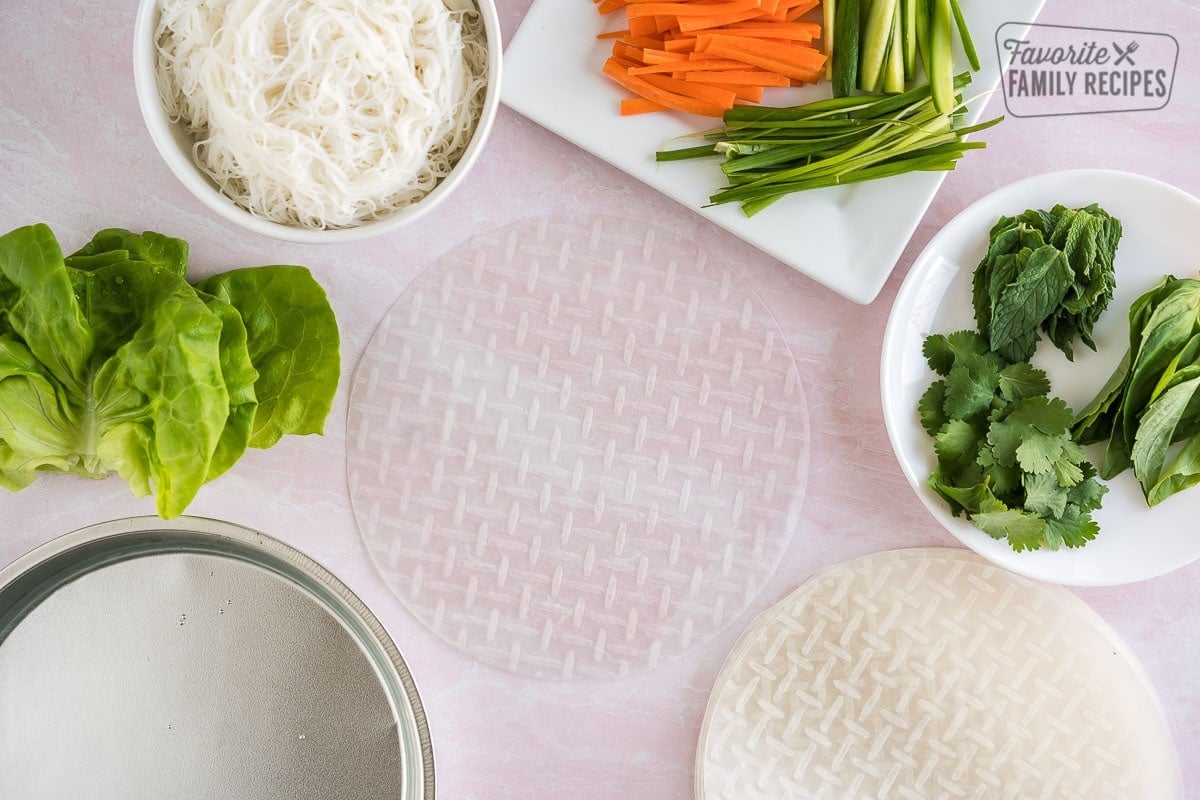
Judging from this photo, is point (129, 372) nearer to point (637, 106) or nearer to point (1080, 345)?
point (637, 106)

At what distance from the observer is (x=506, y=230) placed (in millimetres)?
1352

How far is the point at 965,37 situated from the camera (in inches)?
46.5

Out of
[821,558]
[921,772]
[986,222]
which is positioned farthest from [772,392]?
[921,772]

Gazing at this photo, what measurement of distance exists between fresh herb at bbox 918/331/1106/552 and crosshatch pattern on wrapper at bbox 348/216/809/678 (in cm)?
21

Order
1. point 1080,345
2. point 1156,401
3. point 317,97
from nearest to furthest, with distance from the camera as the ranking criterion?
point 317,97
point 1156,401
point 1080,345

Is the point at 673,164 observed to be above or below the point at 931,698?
above

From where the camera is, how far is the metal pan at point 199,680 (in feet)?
3.83

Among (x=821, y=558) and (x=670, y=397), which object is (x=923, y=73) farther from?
(x=821, y=558)

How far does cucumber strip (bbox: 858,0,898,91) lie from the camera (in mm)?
1184

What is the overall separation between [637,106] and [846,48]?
29 cm

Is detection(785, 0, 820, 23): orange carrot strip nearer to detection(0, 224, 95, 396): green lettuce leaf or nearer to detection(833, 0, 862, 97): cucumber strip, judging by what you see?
detection(833, 0, 862, 97): cucumber strip

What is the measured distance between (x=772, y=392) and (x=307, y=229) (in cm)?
68

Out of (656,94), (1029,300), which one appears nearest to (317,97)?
(656,94)

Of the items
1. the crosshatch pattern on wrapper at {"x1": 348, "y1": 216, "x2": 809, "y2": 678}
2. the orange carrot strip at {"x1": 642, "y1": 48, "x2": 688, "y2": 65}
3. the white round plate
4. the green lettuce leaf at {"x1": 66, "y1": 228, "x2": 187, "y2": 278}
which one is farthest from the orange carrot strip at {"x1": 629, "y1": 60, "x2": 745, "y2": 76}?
the green lettuce leaf at {"x1": 66, "y1": 228, "x2": 187, "y2": 278}
